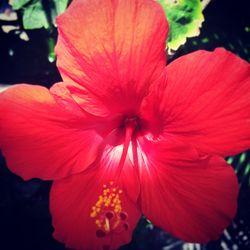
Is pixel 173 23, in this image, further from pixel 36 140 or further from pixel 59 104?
pixel 36 140

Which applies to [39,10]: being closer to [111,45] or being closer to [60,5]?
[60,5]

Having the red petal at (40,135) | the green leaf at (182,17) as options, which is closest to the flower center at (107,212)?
the red petal at (40,135)

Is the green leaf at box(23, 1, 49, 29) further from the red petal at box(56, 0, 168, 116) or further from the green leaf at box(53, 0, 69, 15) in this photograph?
the red petal at box(56, 0, 168, 116)

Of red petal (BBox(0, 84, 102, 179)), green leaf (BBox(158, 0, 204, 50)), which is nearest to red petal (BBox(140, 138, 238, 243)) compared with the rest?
red petal (BBox(0, 84, 102, 179))

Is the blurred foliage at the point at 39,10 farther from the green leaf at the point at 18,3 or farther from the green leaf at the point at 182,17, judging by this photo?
the green leaf at the point at 182,17

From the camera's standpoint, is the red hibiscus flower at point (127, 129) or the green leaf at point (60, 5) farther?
the green leaf at point (60, 5)

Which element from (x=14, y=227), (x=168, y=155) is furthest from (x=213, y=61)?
(x=14, y=227)
